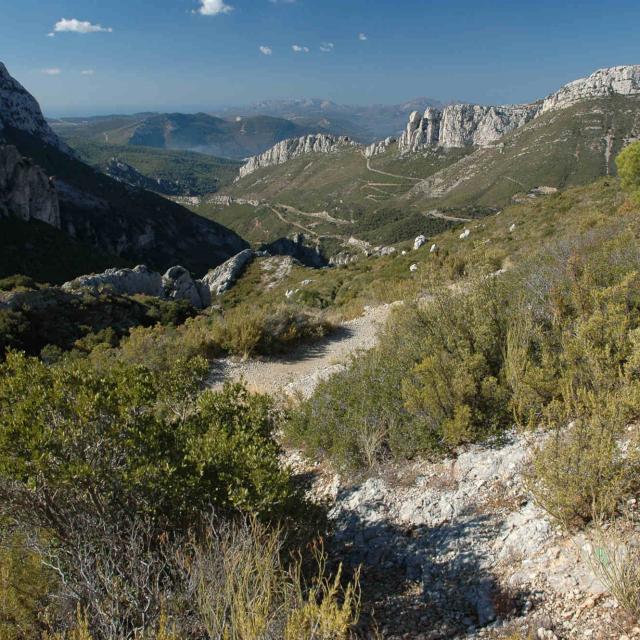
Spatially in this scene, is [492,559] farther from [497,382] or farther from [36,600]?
[36,600]

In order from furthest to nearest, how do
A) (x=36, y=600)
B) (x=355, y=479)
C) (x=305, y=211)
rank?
(x=305, y=211) < (x=355, y=479) < (x=36, y=600)

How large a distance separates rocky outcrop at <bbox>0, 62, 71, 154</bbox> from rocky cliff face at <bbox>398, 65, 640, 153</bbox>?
145 m

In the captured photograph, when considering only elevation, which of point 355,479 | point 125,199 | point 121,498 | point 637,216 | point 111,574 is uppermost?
point 125,199

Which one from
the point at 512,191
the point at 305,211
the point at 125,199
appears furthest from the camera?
the point at 305,211

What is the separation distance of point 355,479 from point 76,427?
3.12m

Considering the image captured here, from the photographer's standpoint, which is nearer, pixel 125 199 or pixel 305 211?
pixel 125 199

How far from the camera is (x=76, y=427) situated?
3.47 metres

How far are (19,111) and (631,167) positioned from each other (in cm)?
11500

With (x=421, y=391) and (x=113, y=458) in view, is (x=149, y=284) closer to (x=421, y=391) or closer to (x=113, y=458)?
(x=421, y=391)

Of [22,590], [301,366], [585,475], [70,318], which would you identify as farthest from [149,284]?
[585,475]

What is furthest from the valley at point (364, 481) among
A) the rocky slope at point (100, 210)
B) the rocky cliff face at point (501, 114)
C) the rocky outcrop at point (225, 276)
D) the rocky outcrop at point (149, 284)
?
the rocky cliff face at point (501, 114)

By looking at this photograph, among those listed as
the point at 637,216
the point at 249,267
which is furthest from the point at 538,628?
the point at 249,267

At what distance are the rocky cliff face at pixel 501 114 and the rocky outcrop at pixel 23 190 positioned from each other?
16572 centimetres

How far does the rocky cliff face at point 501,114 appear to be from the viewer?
149 m
